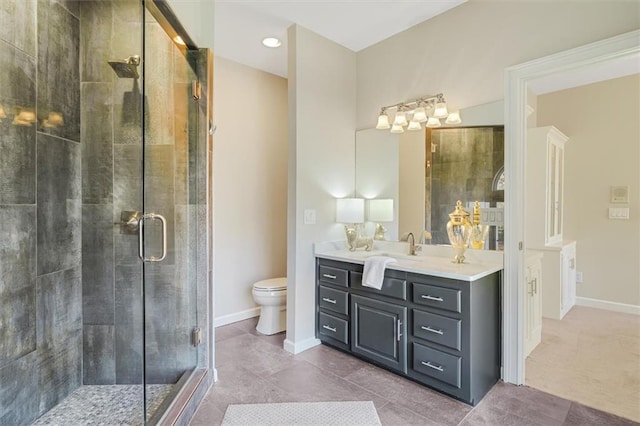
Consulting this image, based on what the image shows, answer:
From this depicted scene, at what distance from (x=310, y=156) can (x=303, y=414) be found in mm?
1907

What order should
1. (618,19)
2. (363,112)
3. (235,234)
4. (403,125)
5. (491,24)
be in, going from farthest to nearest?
(235,234) → (363,112) → (403,125) → (491,24) → (618,19)

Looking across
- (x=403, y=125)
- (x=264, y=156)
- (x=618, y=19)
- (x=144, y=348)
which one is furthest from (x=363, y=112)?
(x=144, y=348)

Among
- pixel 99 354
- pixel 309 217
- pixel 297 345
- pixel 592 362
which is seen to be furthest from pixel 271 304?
pixel 592 362

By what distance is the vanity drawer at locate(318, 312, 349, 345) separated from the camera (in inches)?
109

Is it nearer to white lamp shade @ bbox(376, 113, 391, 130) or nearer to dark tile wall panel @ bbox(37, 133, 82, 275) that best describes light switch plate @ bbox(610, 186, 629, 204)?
white lamp shade @ bbox(376, 113, 391, 130)

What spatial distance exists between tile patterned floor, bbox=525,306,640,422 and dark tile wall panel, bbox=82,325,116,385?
2.77 metres

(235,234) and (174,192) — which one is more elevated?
(174,192)

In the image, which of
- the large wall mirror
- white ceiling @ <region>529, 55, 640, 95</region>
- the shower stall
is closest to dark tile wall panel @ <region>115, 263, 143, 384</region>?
the shower stall

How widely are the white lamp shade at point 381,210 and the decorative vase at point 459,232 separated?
63 centimetres

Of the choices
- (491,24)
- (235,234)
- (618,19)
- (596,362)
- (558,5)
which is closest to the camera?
(618,19)

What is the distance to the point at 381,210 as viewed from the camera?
3.17 metres

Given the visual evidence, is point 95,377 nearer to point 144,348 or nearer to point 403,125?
point 144,348

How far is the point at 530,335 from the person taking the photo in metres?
2.81

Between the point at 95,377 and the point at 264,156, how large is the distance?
2.45 m
